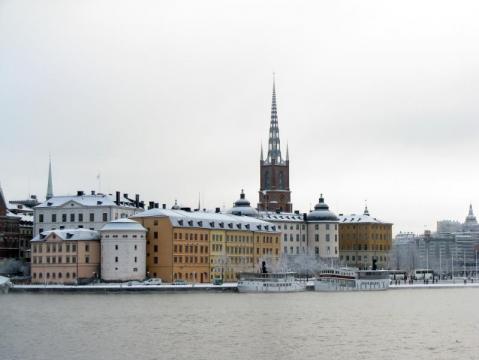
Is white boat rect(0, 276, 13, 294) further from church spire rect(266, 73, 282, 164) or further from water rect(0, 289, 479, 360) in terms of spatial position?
church spire rect(266, 73, 282, 164)

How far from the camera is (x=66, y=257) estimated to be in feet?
346

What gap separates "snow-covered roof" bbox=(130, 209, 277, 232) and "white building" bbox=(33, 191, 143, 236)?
21.1 ft

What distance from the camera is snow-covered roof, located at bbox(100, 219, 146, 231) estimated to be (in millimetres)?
104438

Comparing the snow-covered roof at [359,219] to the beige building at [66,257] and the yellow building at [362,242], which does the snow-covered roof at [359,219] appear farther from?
the beige building at [66,257]

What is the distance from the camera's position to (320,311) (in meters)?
72.8

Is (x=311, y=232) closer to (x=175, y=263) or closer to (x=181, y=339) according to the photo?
(x=175, y=263)

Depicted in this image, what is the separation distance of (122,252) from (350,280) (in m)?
23.7

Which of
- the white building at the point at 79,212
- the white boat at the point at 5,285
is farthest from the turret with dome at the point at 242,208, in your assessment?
the white boat at the point at 5,285

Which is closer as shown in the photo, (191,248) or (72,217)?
(191,248)

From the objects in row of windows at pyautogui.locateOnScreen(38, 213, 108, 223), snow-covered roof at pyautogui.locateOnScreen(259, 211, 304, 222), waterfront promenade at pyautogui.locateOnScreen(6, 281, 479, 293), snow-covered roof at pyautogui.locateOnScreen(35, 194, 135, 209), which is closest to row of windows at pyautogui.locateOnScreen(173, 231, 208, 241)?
waterfront promenade at pyautogui.locateOnScreen(6, 281, 479, 293)

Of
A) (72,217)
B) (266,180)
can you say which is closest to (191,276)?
(72,217)

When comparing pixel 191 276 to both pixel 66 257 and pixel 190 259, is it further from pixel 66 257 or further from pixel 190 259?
pixel 66 257

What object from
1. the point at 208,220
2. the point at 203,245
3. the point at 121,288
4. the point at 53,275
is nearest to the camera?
the point at 121,288

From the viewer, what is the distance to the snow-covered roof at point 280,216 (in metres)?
144
